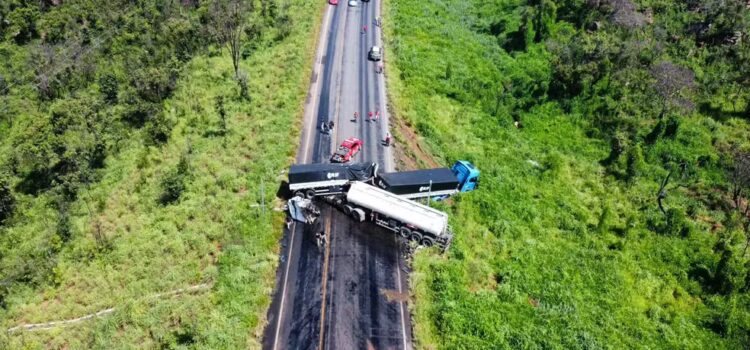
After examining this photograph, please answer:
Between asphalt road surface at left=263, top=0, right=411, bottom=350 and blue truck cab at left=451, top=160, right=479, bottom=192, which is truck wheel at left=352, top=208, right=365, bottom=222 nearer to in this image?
asphalt road surface at left=263, top=0, right=411, bottom=350

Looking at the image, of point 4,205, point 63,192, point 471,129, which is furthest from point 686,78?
point 4,205

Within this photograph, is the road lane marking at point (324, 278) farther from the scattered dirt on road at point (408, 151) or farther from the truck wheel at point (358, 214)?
the scattered dirt on road at point (408, 151)

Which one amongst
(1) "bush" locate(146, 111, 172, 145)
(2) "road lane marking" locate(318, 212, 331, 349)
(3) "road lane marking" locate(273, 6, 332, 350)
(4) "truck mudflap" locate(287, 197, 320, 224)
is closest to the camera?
(2) "road lane marking" locate(318, 212, 331, 349)

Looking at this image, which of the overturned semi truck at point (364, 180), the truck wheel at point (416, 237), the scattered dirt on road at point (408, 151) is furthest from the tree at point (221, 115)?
the truck wheel at point (416, 237)

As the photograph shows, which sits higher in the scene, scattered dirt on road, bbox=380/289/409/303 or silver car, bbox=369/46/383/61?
silver car, bbox=369/46/383/61

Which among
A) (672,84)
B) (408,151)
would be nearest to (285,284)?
(408,151)

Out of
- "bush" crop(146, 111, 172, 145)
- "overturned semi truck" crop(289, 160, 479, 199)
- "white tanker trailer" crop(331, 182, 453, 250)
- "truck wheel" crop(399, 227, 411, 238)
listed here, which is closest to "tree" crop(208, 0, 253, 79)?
"bush" crop(146, 111, 172, 145)

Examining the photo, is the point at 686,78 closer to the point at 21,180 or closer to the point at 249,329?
the point at 249,329

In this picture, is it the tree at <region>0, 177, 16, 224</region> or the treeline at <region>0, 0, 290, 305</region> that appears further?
the treeline at <region>0, 0, 290, 305</region>
